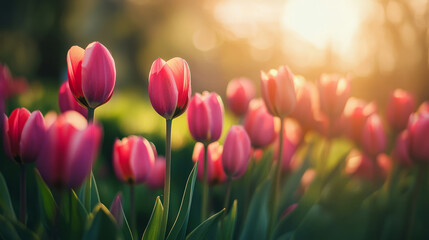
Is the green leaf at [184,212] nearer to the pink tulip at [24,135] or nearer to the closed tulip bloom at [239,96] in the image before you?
the pink tulip at [24,135]

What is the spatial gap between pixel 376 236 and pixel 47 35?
27.9 feet

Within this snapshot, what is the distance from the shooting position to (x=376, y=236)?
3.90ft

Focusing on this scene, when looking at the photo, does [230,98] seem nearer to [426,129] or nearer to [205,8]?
[426,129]

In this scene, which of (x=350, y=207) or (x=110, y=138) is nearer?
(x=350, y=207)

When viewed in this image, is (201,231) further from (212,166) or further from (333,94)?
(333,94)

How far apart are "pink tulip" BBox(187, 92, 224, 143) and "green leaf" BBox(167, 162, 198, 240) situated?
103mm

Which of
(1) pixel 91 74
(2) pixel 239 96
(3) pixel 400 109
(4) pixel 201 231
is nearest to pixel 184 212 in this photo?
(4) pixel 201 231

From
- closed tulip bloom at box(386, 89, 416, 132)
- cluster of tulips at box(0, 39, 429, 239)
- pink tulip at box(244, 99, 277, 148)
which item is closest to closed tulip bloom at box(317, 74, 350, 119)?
cluster of tulips at box(0, 39, 429, 239)

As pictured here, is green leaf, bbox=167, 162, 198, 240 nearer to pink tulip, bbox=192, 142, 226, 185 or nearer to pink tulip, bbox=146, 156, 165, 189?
pink tulip, bbox=192, 142, 226, 185

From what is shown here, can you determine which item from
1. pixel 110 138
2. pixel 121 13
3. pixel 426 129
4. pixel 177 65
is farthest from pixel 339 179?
pixel 121 13

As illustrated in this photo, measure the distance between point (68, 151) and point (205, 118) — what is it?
0.43m

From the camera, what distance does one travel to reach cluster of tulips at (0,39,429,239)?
1.95 feet

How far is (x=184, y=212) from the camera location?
84 centimetres

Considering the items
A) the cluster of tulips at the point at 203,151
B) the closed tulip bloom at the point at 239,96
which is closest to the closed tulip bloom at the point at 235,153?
the cluster of tulips at the point at 203,151
